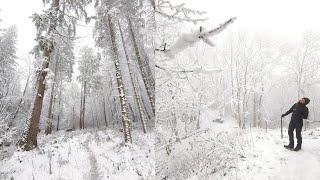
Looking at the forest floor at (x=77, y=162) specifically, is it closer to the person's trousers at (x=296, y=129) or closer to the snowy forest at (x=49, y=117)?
the snowy forest at (x=49, y=117)

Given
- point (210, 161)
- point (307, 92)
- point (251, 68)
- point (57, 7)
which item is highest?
point (57, 7)

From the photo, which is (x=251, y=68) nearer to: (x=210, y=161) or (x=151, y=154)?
(x=210, y=161)

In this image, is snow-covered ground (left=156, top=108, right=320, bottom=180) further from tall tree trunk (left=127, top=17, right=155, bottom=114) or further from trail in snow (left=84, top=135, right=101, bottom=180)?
tall tree trunk (left=127, top=17, right=155, bottom=114)

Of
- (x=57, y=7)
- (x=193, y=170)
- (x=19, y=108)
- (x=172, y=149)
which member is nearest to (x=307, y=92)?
(x=193, y=170)

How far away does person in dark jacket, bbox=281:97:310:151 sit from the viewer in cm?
264

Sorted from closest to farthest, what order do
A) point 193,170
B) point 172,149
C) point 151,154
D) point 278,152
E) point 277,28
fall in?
point 278,152 → point 277,28 → point 193,170 → point 172,149 → point 151,154

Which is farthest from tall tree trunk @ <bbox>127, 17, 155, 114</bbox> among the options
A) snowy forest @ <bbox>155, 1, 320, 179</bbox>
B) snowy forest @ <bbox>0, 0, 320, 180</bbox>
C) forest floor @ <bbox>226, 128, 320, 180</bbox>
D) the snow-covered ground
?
forest floor @ <bbox>226, 128, 320, 180</bbox>

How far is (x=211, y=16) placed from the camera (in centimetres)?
393

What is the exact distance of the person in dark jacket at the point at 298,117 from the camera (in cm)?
264

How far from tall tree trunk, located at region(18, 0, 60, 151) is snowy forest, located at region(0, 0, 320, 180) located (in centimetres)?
2

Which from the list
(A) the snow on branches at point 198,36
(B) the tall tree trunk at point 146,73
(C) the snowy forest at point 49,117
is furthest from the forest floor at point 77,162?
(A) the snow on branches at point 198,36

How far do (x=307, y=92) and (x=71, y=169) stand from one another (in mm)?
4057

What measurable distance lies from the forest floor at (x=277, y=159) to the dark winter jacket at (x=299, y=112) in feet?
0.51

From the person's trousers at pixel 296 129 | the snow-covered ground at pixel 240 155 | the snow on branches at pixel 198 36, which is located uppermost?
the snow on branches at pixel 198 36
